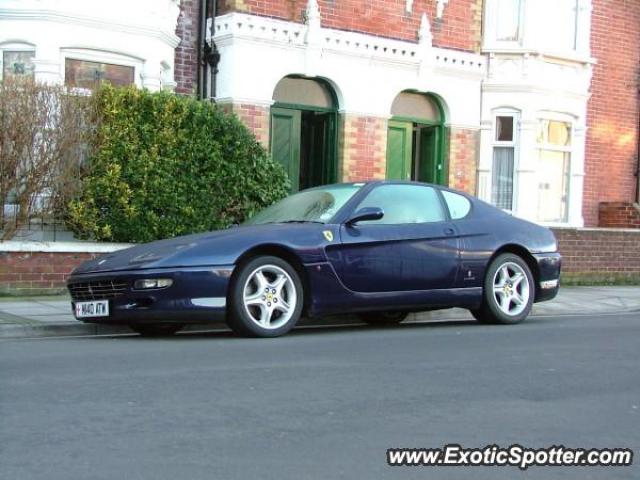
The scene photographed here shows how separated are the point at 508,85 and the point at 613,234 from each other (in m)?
3.44

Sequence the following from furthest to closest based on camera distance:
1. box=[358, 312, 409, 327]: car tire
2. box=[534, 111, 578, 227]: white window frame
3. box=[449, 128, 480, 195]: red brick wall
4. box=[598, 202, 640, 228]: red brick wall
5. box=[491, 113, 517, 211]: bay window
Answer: box=[598, 202, 640, 228]: red brick wall < box=[534, 111, 578, 227]: white window frame < box=[491, 113, 517, 211]: bay window < box=[449, 128, 480, 195]: red brick wall < box=[358, 312, 409, 327]: car tire

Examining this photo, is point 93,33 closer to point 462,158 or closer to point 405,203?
point 405,203

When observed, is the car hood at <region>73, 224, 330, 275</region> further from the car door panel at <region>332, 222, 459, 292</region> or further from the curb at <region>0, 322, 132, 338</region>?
the curb at <region>0, 322, 132, 338</region>

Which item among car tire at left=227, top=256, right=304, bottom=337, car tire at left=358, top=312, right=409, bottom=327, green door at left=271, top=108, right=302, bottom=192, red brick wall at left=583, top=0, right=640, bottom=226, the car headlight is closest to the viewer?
the car headlight

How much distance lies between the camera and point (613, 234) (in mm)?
17656

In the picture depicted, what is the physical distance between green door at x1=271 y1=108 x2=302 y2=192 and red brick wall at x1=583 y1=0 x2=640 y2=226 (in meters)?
6.87

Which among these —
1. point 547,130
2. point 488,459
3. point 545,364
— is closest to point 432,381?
point 545,364

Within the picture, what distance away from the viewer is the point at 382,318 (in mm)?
10469

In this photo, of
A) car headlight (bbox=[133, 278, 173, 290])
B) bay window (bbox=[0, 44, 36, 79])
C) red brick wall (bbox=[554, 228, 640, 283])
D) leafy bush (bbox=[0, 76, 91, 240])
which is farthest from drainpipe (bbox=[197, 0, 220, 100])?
car headlight (bbox=[133, 278, 173, 290])

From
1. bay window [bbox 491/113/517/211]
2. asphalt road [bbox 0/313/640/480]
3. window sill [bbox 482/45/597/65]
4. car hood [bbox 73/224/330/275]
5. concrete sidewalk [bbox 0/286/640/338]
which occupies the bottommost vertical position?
concrete sidewalk [bbox 0/286/640/338]

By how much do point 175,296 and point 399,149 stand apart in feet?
34.8

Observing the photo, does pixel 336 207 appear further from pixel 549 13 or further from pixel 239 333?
pixel 549 13

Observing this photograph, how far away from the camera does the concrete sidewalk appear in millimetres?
8945

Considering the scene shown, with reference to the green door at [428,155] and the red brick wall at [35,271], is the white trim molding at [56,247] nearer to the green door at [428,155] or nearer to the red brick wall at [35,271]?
the red brick wall at [35,271]
